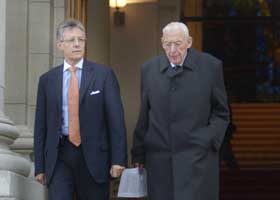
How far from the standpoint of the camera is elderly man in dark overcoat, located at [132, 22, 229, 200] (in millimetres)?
8273

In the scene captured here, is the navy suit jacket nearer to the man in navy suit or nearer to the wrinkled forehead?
the man in navy suit

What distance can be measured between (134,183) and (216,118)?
79cm

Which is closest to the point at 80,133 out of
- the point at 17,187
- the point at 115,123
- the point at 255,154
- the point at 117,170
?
the point at 115,123

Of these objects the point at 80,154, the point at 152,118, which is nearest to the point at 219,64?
the point at 152,118

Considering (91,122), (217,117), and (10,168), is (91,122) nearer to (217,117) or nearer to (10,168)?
(217,117)

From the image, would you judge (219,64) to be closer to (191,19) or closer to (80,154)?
(80,154)

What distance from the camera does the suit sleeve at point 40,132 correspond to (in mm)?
8492

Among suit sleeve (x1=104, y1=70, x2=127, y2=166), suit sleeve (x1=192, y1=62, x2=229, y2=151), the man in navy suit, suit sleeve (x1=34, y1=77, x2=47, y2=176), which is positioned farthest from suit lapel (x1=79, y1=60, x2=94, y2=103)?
suit sleeve (x1=192, y1=62, x2=229, y2=151)

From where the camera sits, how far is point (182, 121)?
27.3 ft

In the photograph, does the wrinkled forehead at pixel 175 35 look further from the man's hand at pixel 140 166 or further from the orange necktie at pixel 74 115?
the man's hand at pixel 140 166

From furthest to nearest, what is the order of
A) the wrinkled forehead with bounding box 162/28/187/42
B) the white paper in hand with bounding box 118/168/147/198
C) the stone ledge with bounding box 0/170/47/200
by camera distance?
the stone ledge with bounding box 0/170/47/200 → the white paper in hand with bounding box 118/168/147/198 → the wrinkled forehead with bounding box 162/28/187/42

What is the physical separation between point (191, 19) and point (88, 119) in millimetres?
9351

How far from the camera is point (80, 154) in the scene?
836 cm

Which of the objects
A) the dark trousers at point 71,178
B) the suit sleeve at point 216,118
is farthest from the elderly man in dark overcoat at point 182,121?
the dark trousers at point 71,178
